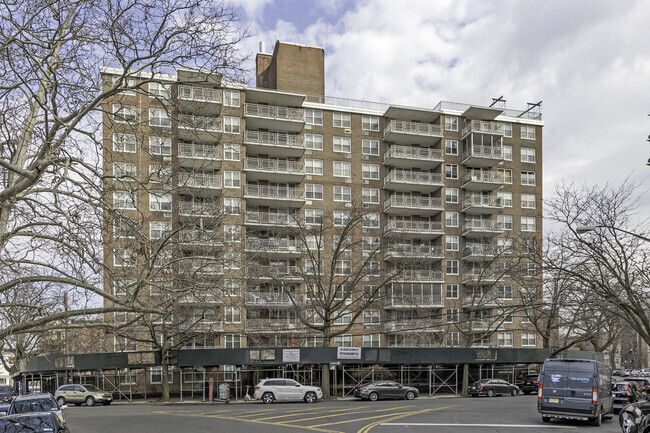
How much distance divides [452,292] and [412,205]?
390 inches

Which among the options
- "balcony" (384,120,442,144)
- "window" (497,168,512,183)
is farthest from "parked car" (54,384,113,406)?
"window" (497,168,512,183)

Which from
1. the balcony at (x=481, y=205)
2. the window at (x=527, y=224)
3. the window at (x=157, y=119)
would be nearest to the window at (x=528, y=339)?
the window at (x=527, y=224)

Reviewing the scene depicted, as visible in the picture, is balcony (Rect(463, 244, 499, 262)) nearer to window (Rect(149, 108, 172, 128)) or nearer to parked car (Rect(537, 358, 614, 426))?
window (Rect(149, 108, 172, 128))

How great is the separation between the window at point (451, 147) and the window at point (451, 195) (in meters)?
4.00

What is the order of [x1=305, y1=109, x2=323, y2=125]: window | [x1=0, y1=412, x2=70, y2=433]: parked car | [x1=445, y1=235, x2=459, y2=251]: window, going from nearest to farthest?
[x1=0, y1=412, x2=70, y2=433]: parked car → [x1=305, y1=109, x2=323, y2=125]: window → [x1=445, y1=235, x2=459, y2=251]: window

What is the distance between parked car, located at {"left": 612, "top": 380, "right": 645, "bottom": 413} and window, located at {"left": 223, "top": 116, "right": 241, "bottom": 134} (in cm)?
3804

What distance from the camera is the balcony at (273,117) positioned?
180 feet

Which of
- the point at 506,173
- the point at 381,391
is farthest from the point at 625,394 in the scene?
the point at 506,173

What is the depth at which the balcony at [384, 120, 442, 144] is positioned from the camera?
196 ft

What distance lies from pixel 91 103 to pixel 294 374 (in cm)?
3781

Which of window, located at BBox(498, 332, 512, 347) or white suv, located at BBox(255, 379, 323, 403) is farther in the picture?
window, located at BBox(498, 332, 512, 347)

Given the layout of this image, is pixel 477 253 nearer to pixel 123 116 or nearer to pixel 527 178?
pixel 527 178

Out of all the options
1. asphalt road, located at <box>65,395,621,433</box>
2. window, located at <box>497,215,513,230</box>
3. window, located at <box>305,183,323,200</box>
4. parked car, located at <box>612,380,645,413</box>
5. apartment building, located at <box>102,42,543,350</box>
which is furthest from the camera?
window, located at <box>497,215,513,230</box>

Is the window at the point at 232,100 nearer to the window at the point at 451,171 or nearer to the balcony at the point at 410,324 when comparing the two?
the window at the point at 451,171
